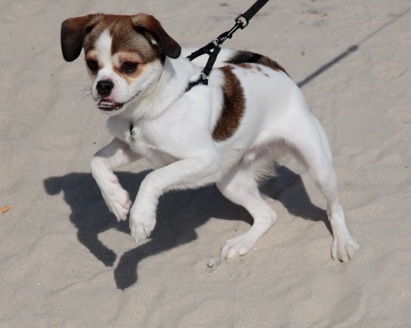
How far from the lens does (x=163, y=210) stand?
588cm

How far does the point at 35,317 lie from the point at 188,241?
4.13 feet

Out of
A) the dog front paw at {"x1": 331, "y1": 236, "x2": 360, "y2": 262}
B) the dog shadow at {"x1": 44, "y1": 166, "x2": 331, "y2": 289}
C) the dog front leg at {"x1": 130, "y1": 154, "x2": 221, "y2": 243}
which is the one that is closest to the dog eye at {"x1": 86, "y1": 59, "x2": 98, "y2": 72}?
the dog front leg at {"x1": 130, "y1": 154, "x2": 221, "y2": 243}

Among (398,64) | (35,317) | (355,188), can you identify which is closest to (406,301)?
(355,188)

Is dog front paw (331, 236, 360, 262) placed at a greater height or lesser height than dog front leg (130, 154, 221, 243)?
lesser

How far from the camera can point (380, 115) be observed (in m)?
6.78

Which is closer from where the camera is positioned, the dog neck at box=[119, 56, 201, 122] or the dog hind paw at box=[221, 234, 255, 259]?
the dog neck at box=[119, 56, 201, 122]

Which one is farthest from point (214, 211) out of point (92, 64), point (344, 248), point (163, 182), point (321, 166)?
point (92, 64)

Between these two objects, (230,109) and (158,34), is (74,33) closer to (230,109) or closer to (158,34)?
(158,34)

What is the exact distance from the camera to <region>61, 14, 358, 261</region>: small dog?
14.0 ft

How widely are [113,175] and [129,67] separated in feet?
2.73

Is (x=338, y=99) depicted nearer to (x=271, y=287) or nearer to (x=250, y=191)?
(x=250, y=191)

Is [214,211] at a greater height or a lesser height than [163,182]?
lesser

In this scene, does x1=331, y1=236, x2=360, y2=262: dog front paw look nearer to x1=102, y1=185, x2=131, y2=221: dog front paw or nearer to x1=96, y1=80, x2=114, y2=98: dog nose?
x1=102, y1=185, x2=131, y2=221: dog front paw

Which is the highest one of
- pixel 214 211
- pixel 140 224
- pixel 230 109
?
pixel 230 109
